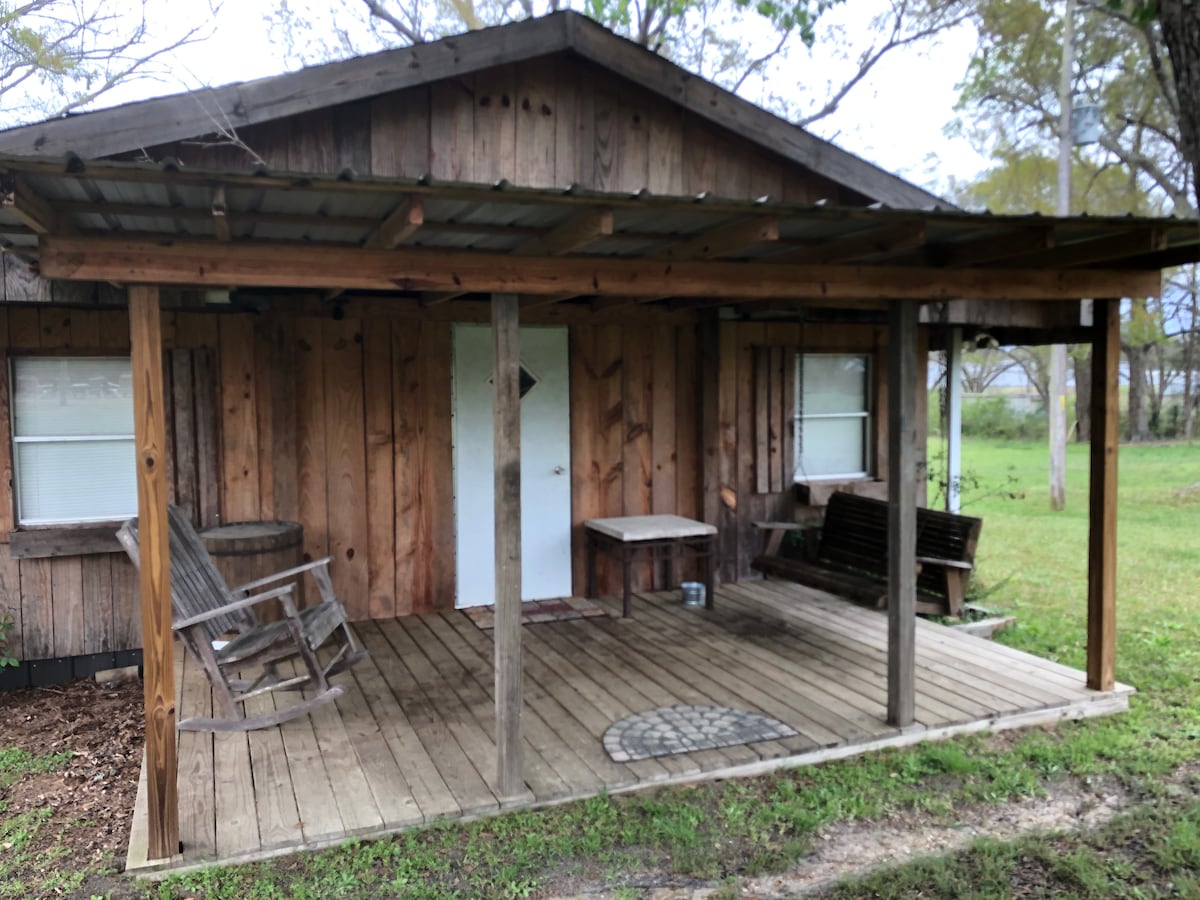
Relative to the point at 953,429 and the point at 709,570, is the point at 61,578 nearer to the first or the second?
the point at 709,570

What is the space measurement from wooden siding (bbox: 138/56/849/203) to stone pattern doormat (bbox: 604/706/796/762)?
2.81 meters

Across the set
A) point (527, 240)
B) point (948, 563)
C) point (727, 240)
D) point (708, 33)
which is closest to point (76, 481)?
point (527, 240)

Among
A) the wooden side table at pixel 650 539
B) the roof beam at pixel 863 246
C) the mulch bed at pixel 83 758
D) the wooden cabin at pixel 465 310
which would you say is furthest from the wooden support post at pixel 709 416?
the mulch bed at pixel 83 758

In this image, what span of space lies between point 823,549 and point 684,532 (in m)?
1.52

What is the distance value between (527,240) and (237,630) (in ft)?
7.83

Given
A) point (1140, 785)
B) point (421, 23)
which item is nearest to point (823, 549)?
point (1140, 785)

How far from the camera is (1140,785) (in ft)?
11.4

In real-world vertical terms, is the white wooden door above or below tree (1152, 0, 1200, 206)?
below

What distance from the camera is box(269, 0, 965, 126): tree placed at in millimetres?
12258

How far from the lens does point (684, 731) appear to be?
149 inches

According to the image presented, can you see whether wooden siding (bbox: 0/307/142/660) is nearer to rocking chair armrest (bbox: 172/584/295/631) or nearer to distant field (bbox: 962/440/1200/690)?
rocking chair armrest (bbox: 172/584/295/631)

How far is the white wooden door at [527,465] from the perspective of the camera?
572 centimetres

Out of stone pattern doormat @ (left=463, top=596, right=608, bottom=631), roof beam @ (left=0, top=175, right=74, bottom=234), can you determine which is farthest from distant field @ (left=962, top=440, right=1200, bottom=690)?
roof beam @ (left=0, top=175, right=74, bottom=234)

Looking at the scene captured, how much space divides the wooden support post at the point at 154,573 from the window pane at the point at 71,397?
Answer: 2364 millimetres
